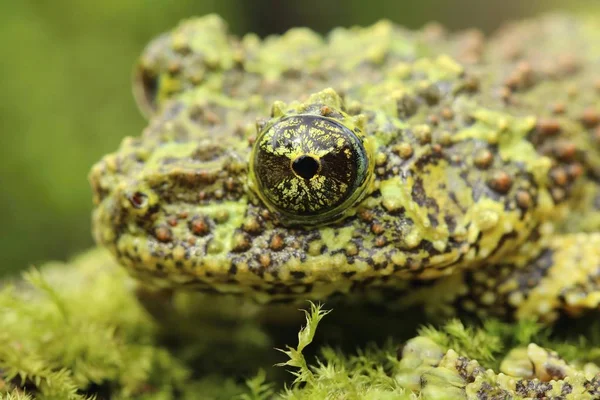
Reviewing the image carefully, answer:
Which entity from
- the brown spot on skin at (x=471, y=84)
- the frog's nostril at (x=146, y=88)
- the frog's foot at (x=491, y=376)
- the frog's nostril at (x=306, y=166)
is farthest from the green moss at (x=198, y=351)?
the brown spot on skin at (x=471, y=84)

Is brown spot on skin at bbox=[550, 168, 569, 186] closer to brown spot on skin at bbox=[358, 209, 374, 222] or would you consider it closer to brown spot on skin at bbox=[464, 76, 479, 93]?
brown spot on skin at bbox=[464, 76, 479, 93]

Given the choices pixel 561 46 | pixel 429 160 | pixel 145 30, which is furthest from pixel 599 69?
pixel 145 30

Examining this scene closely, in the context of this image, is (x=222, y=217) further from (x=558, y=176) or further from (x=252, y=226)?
(x=558, y=176)

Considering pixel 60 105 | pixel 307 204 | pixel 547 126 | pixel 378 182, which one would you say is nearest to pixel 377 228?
pixel 378 182

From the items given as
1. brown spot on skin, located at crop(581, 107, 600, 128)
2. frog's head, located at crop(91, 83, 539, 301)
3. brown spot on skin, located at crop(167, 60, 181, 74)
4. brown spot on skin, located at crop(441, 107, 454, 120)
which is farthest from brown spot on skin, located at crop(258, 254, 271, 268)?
brown spot on skin, located at crop(581, 107, 600, 128)

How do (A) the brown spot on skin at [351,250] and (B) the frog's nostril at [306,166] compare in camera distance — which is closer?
(B) the frog's nostril at [306,166]

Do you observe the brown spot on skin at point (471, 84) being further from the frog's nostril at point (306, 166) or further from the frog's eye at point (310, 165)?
the frog's nostril at point (306, 166)
